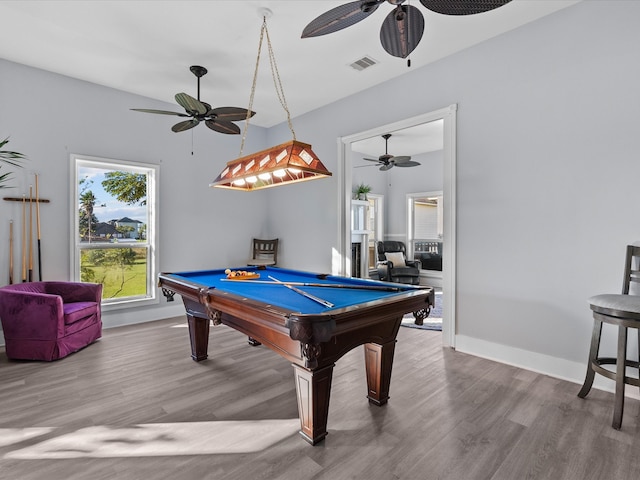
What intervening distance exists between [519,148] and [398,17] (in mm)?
1817

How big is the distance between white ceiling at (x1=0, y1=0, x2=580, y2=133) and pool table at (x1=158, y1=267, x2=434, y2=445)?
236cm

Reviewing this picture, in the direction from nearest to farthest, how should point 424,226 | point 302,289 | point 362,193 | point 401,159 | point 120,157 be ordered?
1. point 302,289
2. point 120,157
3. point 401,159
4. point 362,193
5. point 424,226

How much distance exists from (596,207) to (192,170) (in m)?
4.98

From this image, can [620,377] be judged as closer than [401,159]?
Yes

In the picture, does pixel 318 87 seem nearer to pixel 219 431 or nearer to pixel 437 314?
pixel 437 314

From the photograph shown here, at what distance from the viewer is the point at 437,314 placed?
5062 millimetres

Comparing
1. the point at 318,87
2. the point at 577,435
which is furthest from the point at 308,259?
the point at 577,435

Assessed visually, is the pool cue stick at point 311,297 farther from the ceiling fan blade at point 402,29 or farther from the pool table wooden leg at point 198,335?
the ceiling fan blade at point 402,29

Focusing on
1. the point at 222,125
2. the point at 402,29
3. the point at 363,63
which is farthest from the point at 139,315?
the point at 402,29

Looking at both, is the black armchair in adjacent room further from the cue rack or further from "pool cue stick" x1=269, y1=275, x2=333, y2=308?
the cue rack

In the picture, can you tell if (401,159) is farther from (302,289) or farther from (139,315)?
(139,315)

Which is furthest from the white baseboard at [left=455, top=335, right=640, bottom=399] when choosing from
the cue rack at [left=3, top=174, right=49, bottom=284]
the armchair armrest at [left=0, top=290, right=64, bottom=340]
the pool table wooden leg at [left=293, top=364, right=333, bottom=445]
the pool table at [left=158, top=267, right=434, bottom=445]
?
the cue rack at [left=3, top=174, right=49, bottom=284]

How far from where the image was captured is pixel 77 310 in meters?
3.46

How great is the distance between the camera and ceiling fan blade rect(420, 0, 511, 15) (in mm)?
1786
